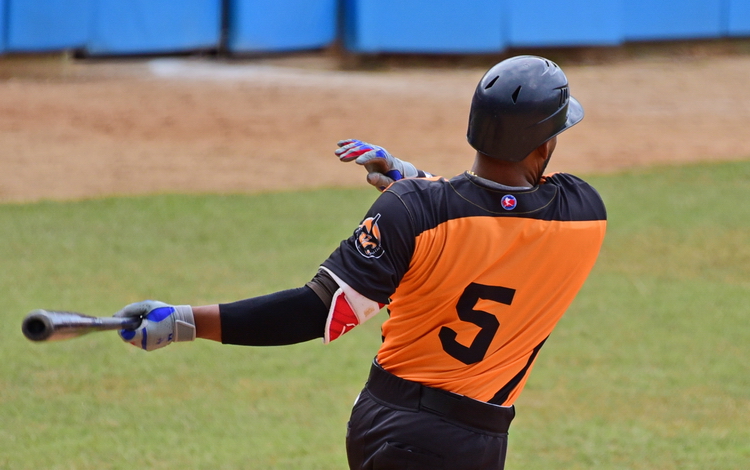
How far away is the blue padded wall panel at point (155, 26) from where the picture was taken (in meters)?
15.8

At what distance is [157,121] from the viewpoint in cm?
1314

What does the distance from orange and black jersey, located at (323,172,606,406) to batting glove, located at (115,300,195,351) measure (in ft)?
1.15

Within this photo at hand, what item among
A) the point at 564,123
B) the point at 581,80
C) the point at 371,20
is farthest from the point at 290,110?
the point at 564,123

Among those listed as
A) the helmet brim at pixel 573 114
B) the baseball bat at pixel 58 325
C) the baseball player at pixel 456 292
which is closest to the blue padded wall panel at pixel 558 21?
the helmet brim at pixel 573 114

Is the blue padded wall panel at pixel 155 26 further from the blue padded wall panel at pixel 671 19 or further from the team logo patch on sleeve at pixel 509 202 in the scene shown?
the team logo patch on sleeve at pixel 509 202

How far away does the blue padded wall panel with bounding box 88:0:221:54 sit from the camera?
15.8 meters

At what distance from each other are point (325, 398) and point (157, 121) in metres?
8.79

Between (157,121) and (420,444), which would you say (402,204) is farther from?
(157,121)

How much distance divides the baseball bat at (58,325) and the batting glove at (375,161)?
2.96ft

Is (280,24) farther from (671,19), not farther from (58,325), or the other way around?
(58,325)

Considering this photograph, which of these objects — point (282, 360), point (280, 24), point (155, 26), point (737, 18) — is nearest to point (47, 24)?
point (155, 26)

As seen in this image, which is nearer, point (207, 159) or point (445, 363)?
point (445, 363)

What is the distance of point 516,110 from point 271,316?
751mm

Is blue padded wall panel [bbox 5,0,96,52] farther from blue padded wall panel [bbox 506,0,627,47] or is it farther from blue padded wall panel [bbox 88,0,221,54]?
blue padded wall panel [bbox 506,0,627,47]
